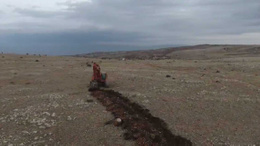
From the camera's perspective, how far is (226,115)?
55.4 feet

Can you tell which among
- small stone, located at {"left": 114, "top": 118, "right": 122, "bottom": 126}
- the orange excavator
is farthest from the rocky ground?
the orange excavator

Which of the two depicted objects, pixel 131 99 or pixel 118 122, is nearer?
pixel 118 122

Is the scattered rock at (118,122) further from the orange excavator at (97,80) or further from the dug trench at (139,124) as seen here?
the orange excavator at (97,80)

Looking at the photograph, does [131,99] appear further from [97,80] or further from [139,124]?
[97,80]

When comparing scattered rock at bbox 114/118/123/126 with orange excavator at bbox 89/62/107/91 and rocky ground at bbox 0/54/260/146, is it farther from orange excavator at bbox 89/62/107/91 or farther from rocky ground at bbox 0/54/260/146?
orange excavator at bbox 89/62/107/91

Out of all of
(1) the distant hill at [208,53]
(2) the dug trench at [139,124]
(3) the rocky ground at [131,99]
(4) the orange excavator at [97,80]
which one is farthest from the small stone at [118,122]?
(1) the distant hill at [208,53]

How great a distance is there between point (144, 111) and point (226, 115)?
15.7 feet

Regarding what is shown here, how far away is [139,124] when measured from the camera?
14.9 metres

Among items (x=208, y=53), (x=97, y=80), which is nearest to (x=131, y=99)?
(x=97, y=80)

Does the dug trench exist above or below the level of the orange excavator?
below

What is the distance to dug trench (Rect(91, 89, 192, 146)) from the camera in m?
13.0

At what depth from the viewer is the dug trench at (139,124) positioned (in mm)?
13047

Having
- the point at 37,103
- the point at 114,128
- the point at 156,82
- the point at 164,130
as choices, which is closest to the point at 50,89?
the point at 37,103

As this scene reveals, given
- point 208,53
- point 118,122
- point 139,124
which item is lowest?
point 139,124
